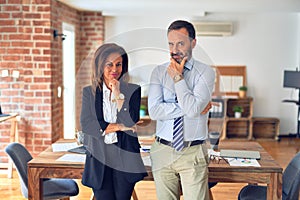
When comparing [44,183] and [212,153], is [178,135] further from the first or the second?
[44,183]

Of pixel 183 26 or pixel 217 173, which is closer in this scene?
pixel 183 26

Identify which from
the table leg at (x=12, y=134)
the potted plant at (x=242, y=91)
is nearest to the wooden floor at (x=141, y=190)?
the table leg at (x=12, y=134)

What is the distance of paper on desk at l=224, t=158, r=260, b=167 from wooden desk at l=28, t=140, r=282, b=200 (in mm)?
40

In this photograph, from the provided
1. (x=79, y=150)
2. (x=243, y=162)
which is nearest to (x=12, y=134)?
(x=79, y=150)

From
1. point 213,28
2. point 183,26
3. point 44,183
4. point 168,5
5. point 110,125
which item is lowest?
point 44,183

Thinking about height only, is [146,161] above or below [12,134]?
above

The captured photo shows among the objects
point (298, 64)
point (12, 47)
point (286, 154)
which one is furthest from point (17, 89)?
point (298, 64)

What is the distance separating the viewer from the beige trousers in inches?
79.2

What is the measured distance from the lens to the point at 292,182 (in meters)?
2.59

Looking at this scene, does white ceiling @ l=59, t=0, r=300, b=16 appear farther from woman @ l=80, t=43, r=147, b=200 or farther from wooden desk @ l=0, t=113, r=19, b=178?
woman @ l=80, t=43, r=147, b=200

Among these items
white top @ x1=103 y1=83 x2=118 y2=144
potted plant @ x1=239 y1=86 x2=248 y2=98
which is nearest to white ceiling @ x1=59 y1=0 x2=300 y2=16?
potted plant @ x1=239 y1=86 x2=248 y2=98

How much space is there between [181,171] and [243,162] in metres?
0.62

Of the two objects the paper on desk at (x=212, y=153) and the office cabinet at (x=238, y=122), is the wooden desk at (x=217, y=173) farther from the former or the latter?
the office cabinet at (x=238, y=122)

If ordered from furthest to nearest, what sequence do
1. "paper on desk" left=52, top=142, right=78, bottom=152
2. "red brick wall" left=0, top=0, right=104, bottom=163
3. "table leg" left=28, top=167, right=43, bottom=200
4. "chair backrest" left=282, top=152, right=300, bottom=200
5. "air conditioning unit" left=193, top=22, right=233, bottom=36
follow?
1. "air conditioning unit" left=193, top=22, right=233, bottom=36
2. "red brick wall" left=0, top=0, right=104, bottom=163
3. "paper on desk" left=52, top=142, right=78, bottom=152
4. "chair backrest" left=282, top=152, right=300, bottom=200
5. "table leg" left=28, top=167, right=43, bottom=200
